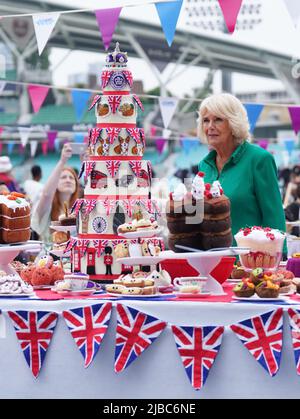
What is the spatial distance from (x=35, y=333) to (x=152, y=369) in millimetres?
524

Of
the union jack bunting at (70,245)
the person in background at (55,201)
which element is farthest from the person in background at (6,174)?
the union jack bunting at (70,245)

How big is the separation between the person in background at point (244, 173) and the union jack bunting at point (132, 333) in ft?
4.27

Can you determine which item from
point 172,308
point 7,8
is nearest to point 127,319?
point 172,308

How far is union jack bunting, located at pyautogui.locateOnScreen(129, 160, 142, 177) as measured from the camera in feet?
15.5

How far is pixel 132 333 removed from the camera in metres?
4.11

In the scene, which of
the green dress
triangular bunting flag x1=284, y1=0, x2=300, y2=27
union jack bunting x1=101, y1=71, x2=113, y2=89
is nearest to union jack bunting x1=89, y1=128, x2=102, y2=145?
union jack bunting x1=101, y1=71, x2=113, y2=89

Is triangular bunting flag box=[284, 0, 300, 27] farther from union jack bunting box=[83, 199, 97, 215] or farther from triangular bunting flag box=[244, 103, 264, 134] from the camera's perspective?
triangular bunting flag box=[244, 103, 264, 134]

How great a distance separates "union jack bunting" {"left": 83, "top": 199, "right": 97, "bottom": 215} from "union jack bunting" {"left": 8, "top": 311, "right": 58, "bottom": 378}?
0.67m

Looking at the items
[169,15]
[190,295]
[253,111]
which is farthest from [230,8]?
[253,111]

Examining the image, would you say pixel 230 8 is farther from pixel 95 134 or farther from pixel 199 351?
pixel 199 351

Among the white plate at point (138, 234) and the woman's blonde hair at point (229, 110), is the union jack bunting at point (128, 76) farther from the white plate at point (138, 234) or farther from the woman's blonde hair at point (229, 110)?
the white plate at point (138, 234)

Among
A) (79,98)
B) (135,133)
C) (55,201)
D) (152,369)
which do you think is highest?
(79,98)

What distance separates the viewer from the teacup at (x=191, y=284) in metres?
4.18

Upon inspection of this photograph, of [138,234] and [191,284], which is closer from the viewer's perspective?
[191,284]
